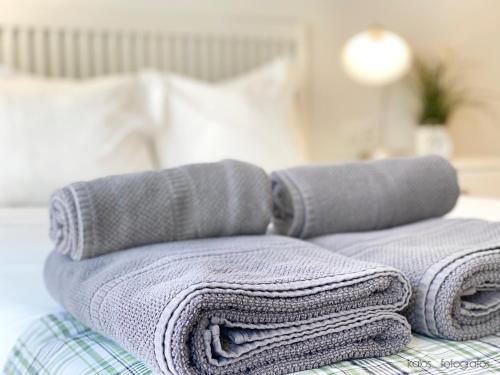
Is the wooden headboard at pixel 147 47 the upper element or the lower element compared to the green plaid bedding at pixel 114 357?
upper

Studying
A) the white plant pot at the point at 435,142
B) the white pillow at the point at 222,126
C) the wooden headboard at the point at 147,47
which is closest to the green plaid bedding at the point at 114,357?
the white pillow at the point at 222,126

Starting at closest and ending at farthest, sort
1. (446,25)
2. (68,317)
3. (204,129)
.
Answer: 1. (68,317)
2. (204,129)
3. (446,25)

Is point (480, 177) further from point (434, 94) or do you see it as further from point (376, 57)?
point (376, 57)

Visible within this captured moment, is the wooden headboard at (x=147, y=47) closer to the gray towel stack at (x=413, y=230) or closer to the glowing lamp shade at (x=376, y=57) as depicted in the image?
the glowing lamp shade at (x=376, y=57)

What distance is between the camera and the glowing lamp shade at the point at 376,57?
250 centimetres

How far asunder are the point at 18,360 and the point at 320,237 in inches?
17.9

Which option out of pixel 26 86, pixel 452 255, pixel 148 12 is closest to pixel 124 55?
pixel 148 12

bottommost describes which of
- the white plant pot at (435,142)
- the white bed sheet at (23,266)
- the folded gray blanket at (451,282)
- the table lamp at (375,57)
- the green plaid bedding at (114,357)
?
the white plant pot at (435,142)

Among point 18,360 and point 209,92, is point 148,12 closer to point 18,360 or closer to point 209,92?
point 209,92

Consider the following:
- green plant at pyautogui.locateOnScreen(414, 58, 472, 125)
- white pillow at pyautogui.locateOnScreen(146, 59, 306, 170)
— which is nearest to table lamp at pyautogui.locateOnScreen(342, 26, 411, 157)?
green plant at pyautogui.locateOnScreen(414, 58, 472, 125)

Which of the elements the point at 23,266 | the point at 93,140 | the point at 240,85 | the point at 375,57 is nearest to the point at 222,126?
the point at 240,85

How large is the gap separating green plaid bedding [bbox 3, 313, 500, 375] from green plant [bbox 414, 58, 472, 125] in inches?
83.1

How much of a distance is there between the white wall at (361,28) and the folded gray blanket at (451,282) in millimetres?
1694

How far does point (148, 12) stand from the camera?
230cm
